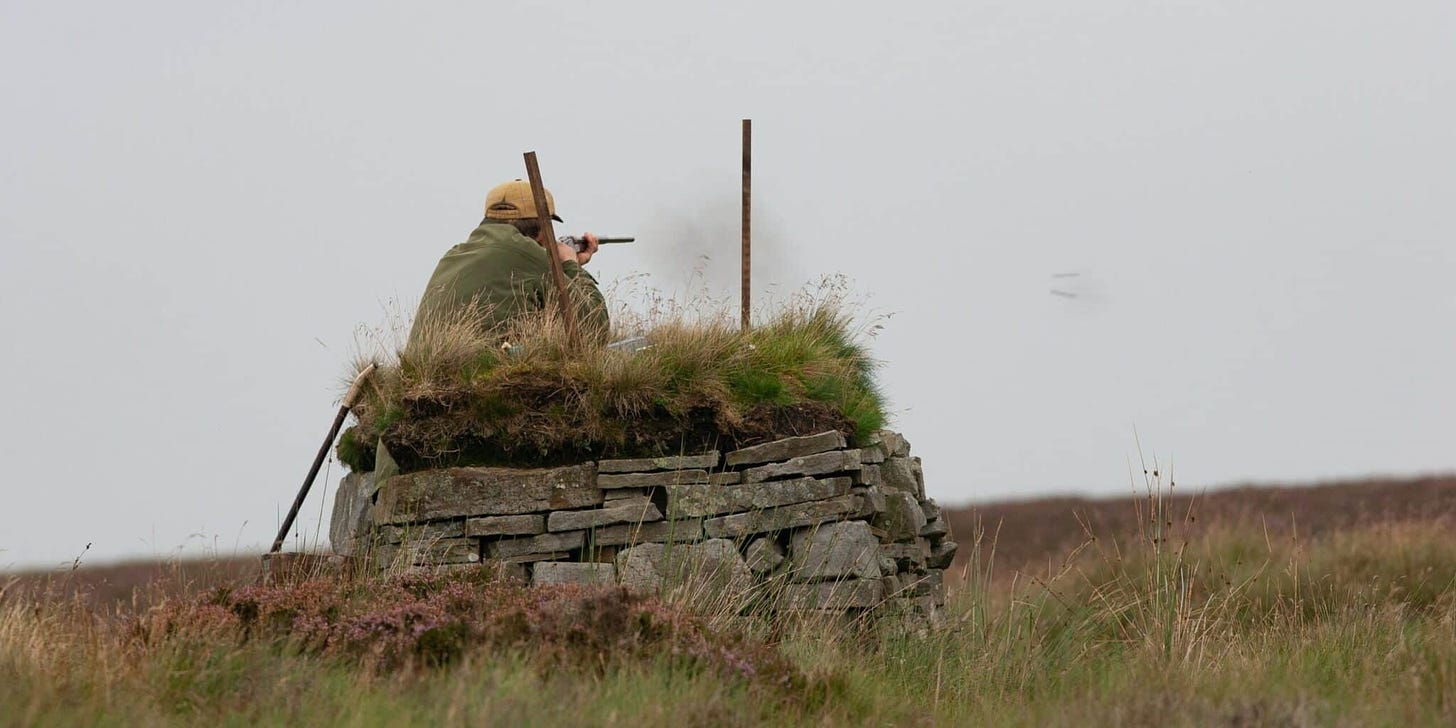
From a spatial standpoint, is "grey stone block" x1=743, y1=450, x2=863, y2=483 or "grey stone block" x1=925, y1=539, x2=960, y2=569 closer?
"grey stone block" x1=743, y1=450, x2=863, y2=483

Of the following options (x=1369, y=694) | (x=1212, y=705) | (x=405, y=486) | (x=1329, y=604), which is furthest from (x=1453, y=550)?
(x=405, y=486)

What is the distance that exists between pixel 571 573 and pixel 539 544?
0.89 ft

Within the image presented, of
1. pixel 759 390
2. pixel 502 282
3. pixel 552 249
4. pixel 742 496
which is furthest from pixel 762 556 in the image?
pixel 502 282

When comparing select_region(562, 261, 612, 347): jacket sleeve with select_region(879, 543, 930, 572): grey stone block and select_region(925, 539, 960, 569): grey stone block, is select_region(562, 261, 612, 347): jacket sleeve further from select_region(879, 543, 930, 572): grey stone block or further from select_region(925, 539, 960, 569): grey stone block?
select_region(925, 539, 960, 569): grey stone block

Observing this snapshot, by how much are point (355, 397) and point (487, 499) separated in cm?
172

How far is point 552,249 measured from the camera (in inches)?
339

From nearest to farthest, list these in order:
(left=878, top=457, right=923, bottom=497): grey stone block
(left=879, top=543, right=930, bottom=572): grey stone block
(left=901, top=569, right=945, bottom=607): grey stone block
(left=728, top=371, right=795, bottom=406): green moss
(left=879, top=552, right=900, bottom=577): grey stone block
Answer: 1. (left=879, top=552, right=900, bottom=577): grey stone block
2. (left=728, top=371, right=795, bottom=406): green moss
3. (left=879, top=543, right=930, bottom=572): grey stone block
4. (left=901, top=569, right=945, bottom=607): grey stone block
5. (left=878, top=457, right=923, bottom=497): grey stone block

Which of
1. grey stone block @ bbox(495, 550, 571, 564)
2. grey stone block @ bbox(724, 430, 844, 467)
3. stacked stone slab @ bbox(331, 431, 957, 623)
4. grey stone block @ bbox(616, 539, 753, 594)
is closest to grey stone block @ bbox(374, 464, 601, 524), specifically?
stacked stone slab @ bbox(331, 431, 957, 623)

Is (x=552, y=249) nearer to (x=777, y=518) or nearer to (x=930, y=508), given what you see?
(x=777, y=518)

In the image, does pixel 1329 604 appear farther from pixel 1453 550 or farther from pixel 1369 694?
pixel 1369 694

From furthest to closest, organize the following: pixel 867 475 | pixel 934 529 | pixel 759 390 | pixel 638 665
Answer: pixel 934 529, pixel 759 390, pixel 867 475, pixel 638 665

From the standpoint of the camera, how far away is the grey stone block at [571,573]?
313 inches

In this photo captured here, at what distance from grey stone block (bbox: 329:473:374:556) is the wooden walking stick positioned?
0.30m

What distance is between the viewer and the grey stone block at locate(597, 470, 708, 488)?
8117 mm
